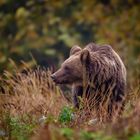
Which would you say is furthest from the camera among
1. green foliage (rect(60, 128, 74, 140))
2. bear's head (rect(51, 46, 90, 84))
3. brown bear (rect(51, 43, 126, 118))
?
bear's head (rect(51, 46, 90, 84))

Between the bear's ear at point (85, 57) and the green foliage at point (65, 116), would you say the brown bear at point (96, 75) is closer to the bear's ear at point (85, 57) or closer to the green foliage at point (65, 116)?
the bear's ear at point (85, 57)

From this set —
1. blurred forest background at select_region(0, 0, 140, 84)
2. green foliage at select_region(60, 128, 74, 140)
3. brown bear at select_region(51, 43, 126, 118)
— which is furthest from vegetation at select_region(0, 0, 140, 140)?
green foliage at select_region(60, 128, 74, 140)

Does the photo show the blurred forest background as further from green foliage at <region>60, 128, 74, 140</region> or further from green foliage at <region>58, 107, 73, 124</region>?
green foliage at <region>60, 128, 74, 140</region>

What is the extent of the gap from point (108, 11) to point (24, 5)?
204 cm

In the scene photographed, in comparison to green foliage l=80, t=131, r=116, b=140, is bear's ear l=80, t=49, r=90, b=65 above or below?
above

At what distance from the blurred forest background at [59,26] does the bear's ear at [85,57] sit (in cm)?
770

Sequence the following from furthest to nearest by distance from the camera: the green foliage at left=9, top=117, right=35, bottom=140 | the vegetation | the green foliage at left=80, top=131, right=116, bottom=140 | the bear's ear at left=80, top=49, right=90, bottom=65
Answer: the bear's ear at left=80, top=49, right=90, bottom=65
the vegetation
the green foliage at left=9, top=117, right=35, bottom=140
the green foliage at left=80, top=131, right=116, bottom=140

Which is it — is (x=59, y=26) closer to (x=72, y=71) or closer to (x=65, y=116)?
(x=72, y=71)

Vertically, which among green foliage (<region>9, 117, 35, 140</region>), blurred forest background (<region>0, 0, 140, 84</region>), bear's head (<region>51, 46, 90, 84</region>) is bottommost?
blurred forest background (<region>0, 0, 140, 84</region>)

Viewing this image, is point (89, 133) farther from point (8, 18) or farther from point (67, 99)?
point (8, 18)

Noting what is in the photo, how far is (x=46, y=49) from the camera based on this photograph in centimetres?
1906

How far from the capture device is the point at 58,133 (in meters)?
6.36

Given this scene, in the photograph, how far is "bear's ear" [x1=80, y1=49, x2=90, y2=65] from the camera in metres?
9.27

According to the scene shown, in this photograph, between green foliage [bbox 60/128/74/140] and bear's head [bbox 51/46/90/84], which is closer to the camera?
green foliage [bbox 60/128/74/140]
